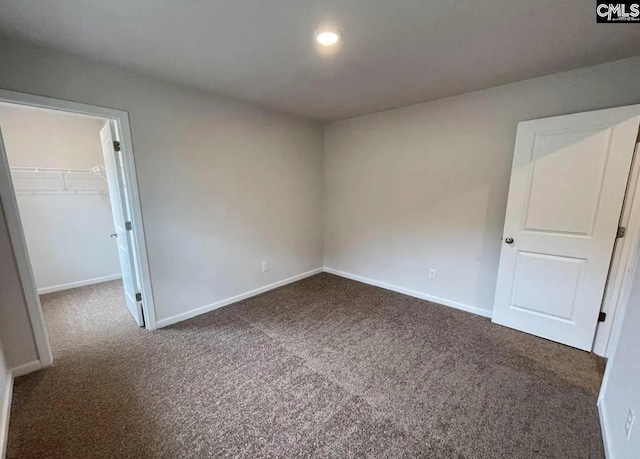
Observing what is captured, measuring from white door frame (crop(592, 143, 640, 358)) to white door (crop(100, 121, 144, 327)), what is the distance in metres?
4.00

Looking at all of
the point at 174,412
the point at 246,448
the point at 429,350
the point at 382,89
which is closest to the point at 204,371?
the point at 174,412

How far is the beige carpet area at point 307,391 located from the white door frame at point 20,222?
311 millimetres

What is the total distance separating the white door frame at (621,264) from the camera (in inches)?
78.3

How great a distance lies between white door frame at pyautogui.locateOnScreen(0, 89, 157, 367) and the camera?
1.84 metres

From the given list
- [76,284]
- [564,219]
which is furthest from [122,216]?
[564,219]

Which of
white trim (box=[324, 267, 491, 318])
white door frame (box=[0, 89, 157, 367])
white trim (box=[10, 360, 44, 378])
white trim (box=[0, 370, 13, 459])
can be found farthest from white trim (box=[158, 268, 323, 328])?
white trim (box=[0, 370, 13, 459])

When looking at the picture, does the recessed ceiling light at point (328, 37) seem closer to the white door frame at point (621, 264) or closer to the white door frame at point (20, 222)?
the white door frame at point (20, 222)

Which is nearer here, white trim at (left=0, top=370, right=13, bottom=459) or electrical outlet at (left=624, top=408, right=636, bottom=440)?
electrical outlet at (left=624, top=408, right=636, bottom=440)

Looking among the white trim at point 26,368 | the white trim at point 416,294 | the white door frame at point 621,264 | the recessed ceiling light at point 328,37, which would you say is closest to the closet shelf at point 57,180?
the white trim at point 26,368

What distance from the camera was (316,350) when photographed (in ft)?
7.55

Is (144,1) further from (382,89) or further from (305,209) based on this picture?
(305,209)

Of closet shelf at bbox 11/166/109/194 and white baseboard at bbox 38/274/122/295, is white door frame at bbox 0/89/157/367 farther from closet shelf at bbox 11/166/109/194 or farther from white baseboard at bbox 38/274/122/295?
white baseboard at bbox 38/274/122/295

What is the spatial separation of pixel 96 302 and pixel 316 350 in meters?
2.92

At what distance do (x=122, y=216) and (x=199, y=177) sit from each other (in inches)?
31.6
